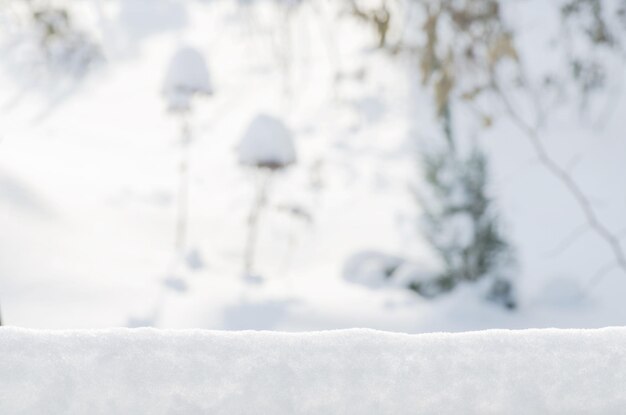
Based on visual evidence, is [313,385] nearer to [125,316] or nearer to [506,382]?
[506,382]

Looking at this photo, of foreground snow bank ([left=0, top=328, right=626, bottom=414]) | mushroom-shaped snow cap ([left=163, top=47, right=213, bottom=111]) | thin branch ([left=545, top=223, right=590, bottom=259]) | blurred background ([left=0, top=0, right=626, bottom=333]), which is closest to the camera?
foreground snow bank ([left=0, top=328, right=626, bottom=414])

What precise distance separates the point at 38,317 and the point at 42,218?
1.07 metres

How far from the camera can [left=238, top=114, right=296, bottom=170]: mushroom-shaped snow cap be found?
3320 millimetres

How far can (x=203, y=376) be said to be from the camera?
70 centimetres

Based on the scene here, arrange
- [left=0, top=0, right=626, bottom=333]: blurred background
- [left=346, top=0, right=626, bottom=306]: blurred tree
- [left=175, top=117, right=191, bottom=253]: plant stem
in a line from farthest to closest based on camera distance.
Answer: [left=175, top=117, right=191, bottom=253]: plant stem, [left=0, top=0, right=626, bottom=333]: blurred background, [left=346, top=0, right=626, bottom=306]: blurred tree

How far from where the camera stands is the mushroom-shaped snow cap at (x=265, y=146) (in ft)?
10.9

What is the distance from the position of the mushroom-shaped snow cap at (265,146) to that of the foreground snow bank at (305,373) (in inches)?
103

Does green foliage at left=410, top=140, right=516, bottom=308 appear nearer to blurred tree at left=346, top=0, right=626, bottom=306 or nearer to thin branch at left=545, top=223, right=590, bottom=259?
blurred tree at left=346, top=0, right=626, bottom=306

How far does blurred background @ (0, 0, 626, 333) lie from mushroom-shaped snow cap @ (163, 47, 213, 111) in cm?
1

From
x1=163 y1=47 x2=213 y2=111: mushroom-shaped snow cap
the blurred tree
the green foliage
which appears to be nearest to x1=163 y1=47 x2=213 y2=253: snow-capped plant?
x1=163 y1=47 x2=213 y2=111: mushroom-shaped snow cap


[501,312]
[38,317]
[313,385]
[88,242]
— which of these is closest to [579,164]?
[501,312]

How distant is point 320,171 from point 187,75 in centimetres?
136

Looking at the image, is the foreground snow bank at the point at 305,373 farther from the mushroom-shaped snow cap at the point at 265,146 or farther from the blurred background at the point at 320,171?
the mushroom-shaped snow cap at the point at 265,146

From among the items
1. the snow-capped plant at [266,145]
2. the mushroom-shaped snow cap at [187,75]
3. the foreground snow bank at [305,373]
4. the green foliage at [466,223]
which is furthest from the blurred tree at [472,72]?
the foreground snow bank at [305,373]
